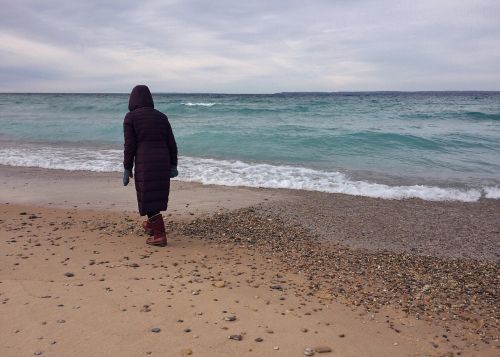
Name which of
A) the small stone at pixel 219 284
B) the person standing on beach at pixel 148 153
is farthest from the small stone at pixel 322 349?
the person standing on beach at pixel 148 153

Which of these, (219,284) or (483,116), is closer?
(219,284)

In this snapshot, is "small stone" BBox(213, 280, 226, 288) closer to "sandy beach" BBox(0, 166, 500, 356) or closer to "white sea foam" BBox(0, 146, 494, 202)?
"sandy beach" BBox(0, 166, 500, 356)

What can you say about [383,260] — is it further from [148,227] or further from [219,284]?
[148,227]

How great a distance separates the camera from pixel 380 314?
3717 millimetres

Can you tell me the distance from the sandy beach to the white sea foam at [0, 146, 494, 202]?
122cm

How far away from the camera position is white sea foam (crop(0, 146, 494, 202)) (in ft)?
28.0

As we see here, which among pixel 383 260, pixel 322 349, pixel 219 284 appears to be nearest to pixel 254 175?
pixel 383 260

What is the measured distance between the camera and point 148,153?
5.03 m

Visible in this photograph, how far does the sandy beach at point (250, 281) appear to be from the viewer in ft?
10.6

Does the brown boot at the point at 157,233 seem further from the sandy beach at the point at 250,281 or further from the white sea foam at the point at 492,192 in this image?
the white sea foam at the point at 492,192

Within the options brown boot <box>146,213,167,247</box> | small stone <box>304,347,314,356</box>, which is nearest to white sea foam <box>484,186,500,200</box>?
brown boot <box>146,213,167,247</box>

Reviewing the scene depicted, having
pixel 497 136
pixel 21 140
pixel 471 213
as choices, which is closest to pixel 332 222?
pixel 471 213

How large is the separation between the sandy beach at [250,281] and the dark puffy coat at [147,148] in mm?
605

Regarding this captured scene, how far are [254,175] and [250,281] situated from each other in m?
5.74
